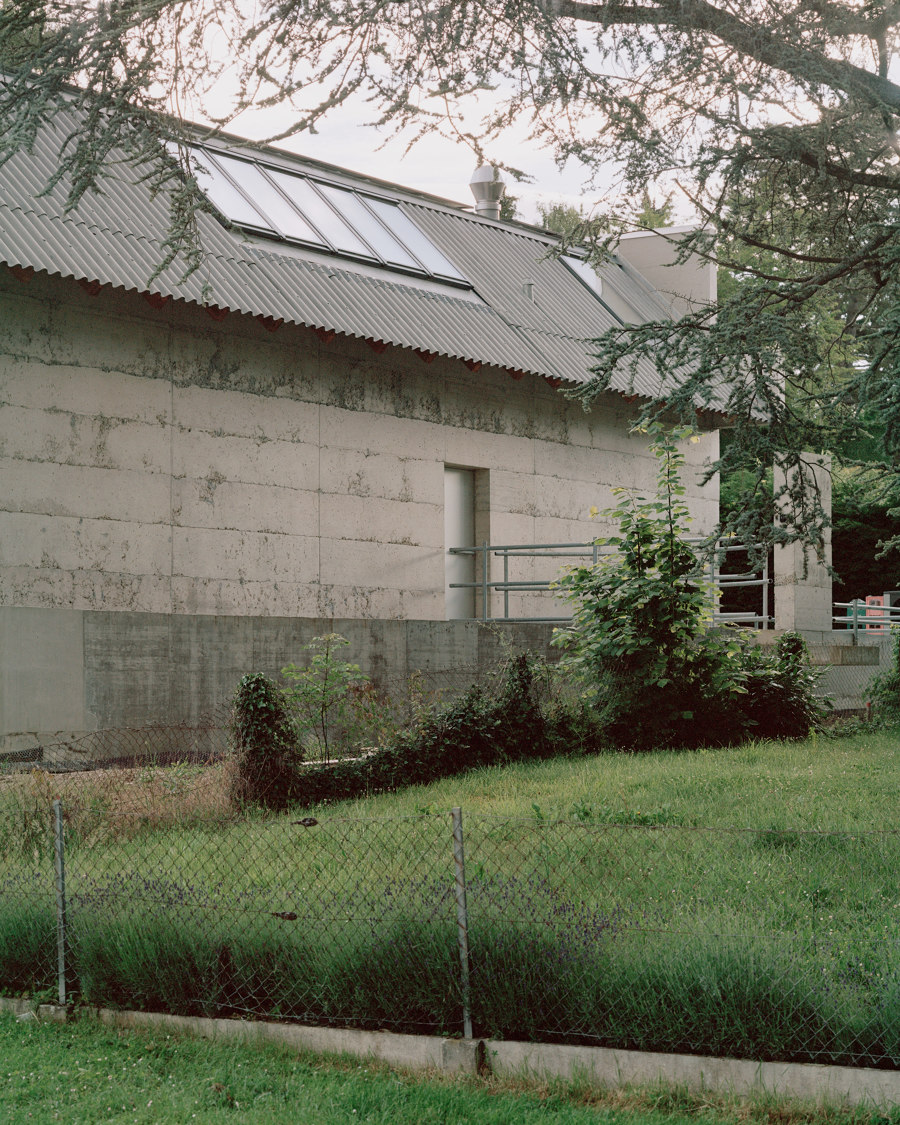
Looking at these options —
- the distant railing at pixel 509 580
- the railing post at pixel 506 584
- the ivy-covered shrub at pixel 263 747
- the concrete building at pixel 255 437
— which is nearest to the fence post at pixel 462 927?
the ivy-covered shrub at pixel 263 747

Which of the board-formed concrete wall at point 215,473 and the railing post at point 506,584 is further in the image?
the railing post at point 506,584

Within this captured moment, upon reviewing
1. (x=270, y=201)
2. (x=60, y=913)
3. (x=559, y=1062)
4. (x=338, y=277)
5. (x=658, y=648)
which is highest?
(x=270, y=201)

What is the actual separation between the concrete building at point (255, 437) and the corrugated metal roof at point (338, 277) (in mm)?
52

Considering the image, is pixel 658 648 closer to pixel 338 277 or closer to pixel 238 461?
pixel 238 461

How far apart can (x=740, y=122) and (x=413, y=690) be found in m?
6.97

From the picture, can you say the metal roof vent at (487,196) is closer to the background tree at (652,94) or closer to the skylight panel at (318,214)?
the skylight panel at (318,214)

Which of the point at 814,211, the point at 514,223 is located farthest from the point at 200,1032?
the point at 514,223

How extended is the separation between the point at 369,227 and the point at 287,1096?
1745 cm

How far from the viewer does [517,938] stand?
6.41 metres

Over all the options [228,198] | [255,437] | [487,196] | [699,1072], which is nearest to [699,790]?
[699,1072]

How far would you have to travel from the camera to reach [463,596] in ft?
67.0

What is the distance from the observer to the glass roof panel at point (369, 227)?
68.5 ft

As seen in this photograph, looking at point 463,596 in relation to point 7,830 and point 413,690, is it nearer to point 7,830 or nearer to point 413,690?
point 413,690

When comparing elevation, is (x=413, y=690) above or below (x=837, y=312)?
below
